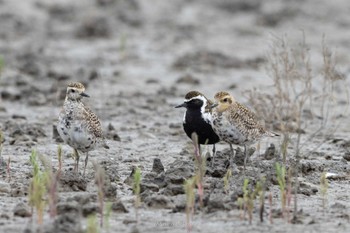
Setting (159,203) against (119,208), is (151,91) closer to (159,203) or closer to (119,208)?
(159,203)

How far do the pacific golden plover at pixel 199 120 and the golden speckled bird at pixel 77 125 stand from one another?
4.37 ft

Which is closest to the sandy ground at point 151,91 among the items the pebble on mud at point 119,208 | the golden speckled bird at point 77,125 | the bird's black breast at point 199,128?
the pebble on mud at point 119,208

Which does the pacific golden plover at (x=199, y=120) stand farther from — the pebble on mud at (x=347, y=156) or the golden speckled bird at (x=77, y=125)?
the pebble on mud at (x=347, y=156)

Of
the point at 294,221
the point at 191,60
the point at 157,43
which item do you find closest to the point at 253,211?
the point at 294,221

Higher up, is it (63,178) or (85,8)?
(85,8)

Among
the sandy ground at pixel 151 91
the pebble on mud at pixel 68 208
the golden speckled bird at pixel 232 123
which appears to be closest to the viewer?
the pebble on mud at pixel 68 208

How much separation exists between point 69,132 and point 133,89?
669cm

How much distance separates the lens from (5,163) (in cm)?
1215

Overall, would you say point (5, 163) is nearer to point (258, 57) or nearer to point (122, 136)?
point (122, 136)

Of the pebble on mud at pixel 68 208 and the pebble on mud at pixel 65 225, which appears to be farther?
the pebble on mud at pixel 68 208

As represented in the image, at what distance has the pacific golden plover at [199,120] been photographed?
41.1 feet

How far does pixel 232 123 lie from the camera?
12.2 meters

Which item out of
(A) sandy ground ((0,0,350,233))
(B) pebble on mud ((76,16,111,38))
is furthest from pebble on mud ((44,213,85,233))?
(B) pebble on mud ((76,16,111,38))

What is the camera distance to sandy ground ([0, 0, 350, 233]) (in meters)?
10.0
